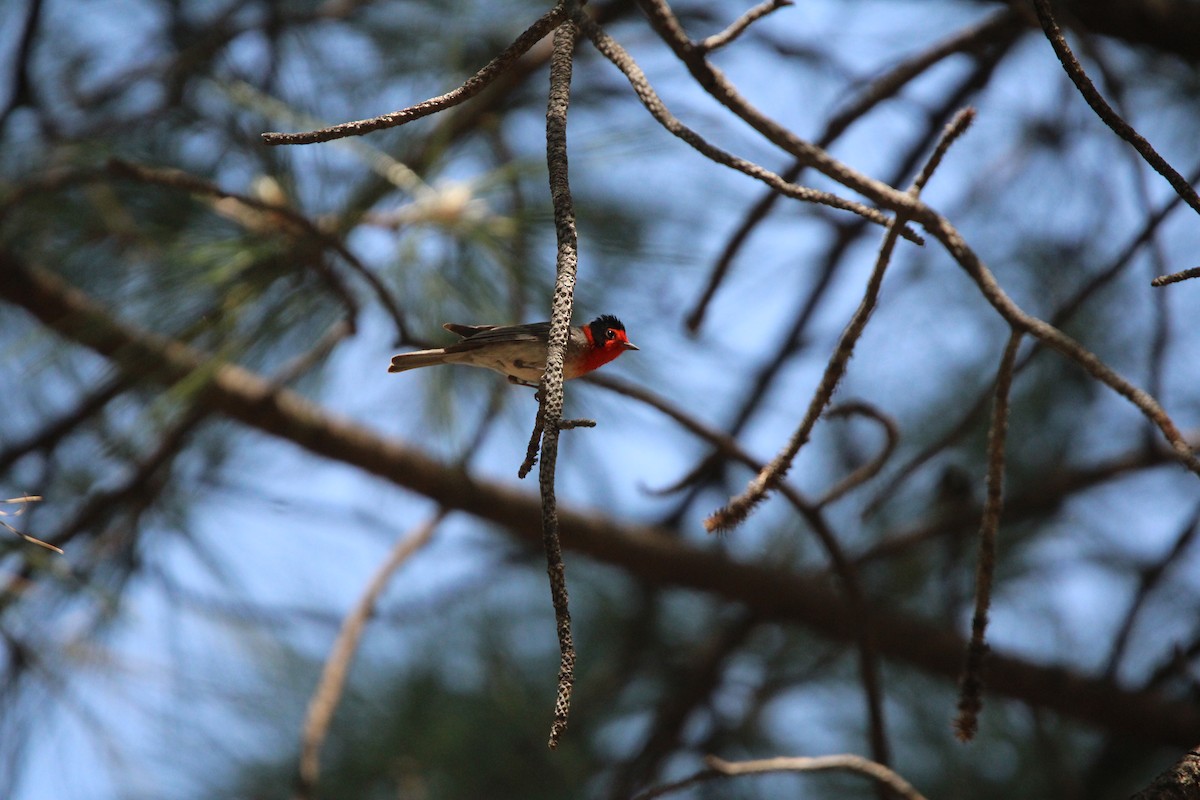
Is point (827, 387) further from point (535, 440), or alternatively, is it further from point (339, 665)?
point (339, 665)

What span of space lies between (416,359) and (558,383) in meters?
0.70

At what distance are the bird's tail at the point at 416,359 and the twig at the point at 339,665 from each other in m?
0.82

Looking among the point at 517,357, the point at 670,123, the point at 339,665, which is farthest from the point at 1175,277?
the point at 339,665

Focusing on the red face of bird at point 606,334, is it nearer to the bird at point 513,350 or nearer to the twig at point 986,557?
the bird at point 513,350

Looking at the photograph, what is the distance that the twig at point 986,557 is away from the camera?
3.24ft

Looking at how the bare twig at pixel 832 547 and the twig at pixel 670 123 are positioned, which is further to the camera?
the bare twig at pixel 832 547

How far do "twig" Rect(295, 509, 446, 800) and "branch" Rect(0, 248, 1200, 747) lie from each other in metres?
0.09

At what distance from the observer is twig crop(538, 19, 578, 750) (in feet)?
1.81

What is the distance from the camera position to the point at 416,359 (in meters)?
1.26

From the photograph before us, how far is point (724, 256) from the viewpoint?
1.76 m

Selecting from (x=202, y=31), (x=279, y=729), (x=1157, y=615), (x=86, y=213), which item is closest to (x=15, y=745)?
(x=279, y=729)

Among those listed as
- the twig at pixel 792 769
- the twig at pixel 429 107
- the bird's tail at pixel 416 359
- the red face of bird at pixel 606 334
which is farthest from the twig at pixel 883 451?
the twig at pixel 429 107

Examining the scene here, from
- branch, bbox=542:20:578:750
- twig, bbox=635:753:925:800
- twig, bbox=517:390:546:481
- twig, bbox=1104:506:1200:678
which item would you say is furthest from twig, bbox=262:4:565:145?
twig, bbox=1104:506:1200:678

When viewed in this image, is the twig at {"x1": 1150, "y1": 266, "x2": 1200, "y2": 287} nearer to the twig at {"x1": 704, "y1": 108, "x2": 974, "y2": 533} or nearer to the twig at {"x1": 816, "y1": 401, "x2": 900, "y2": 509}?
the twig at {"x1": 704, "y1": 108, "x2": 974, "y2": 533}
